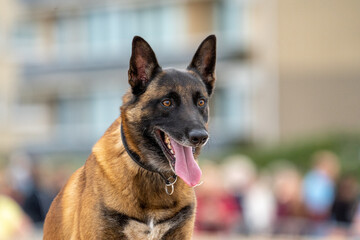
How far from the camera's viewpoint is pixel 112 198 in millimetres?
4289

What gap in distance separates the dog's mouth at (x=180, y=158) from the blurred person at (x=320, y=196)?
18.8 feet

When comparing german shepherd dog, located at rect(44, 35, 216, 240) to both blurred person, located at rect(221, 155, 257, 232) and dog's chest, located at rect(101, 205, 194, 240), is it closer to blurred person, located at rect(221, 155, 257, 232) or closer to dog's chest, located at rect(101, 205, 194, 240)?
dog's chest, located at rect(101, 205, 194, 240)

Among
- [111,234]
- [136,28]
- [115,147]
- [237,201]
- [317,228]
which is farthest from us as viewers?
[136,28]

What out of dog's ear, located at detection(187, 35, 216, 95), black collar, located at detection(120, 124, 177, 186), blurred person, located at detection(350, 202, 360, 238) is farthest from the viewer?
blurred person, located at detection(350, 202, 360, 238)

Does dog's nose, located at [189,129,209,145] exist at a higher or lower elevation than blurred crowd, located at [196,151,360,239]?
higher

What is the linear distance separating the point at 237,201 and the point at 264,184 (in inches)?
34.7

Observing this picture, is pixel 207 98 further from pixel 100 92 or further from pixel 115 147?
pixel 100 92

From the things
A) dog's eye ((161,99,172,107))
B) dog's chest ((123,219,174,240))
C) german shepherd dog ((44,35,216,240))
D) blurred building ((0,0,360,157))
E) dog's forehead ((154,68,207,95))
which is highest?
dog's forehead ((154,68,207,95))

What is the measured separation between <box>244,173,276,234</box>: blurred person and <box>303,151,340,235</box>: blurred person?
59 centimetres

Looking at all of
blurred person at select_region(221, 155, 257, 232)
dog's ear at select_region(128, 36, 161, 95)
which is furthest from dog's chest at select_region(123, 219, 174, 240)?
blurred person at select_region(221, 155, 257, 232)

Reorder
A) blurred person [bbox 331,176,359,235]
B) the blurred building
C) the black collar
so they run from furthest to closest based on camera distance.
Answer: the blurred building → blurred person [bbox 331,176,359,235] → the black collar

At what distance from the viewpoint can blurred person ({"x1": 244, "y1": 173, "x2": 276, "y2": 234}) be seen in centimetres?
1026

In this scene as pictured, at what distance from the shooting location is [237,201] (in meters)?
10.5

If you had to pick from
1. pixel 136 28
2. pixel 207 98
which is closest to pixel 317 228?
pixel 207 98
